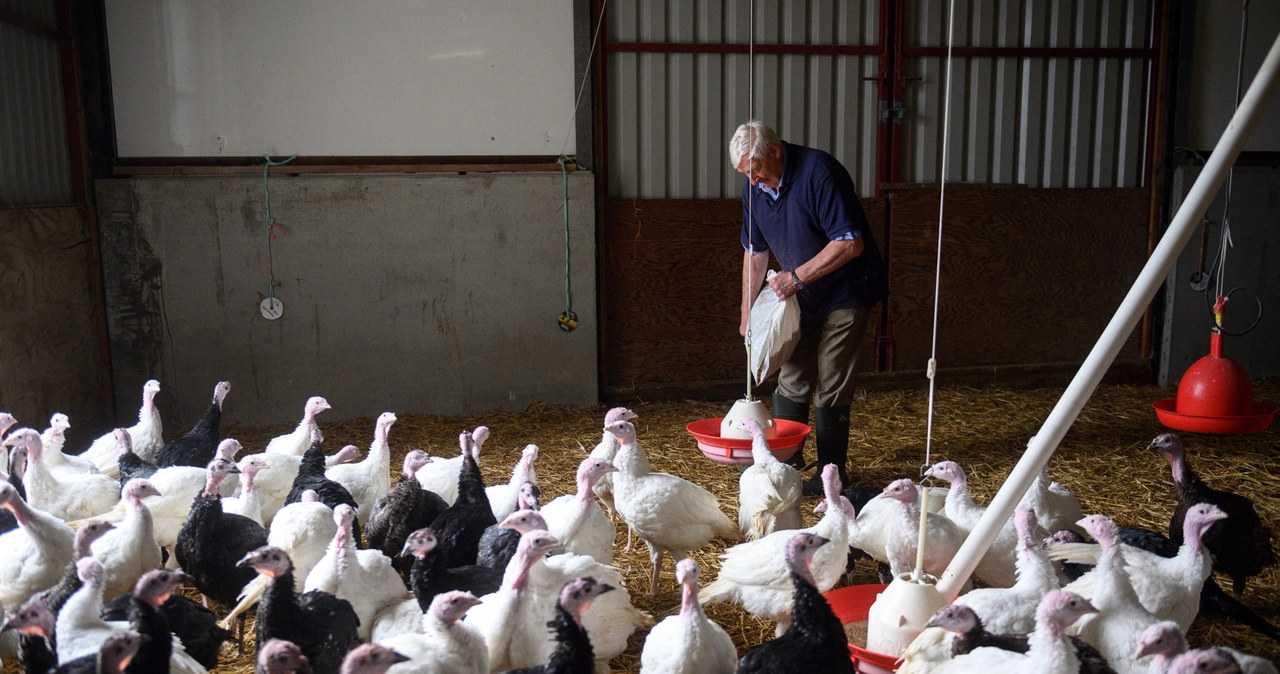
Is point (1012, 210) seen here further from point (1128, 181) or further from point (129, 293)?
point (129, 293)

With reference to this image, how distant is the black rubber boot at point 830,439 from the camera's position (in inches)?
210

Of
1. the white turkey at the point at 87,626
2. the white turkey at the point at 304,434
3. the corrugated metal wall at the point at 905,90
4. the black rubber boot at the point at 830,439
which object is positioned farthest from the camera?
the corrugated metal wall at the point at 905,90

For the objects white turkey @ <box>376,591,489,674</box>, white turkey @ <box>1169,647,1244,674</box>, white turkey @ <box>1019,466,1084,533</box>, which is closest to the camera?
white turkey @ <box>1169,647,1244,674</box>

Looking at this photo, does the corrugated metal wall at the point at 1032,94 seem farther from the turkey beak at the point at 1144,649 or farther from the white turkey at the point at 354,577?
the white turkey at the point at 354,577

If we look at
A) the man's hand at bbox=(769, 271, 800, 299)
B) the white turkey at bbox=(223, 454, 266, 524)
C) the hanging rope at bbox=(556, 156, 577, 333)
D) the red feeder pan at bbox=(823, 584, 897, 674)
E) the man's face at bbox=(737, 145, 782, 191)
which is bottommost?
the red feeder pan at bbox=(823, 584, 897, 674)

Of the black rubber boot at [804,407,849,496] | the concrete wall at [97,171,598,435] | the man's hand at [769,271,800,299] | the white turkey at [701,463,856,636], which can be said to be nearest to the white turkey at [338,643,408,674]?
the white turkey at [701,463,856,636]

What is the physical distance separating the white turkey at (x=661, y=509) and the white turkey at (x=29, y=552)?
2117 millimetres

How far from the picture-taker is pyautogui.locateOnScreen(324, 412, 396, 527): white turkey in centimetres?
461

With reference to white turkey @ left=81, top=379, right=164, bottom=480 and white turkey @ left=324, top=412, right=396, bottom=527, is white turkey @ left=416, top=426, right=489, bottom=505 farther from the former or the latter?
white turkey @ left=81, top=379, right=164, bottom=480

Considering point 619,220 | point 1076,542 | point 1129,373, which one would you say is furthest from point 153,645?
point 1129,373

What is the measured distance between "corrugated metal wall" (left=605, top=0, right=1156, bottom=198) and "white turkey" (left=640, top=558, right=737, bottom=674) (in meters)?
4.83

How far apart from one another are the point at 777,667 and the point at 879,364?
17.9ft

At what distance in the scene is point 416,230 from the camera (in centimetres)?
704

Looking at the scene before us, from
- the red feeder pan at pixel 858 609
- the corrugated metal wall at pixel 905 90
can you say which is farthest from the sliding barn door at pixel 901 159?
the red feeder pan at pixel 858 609
